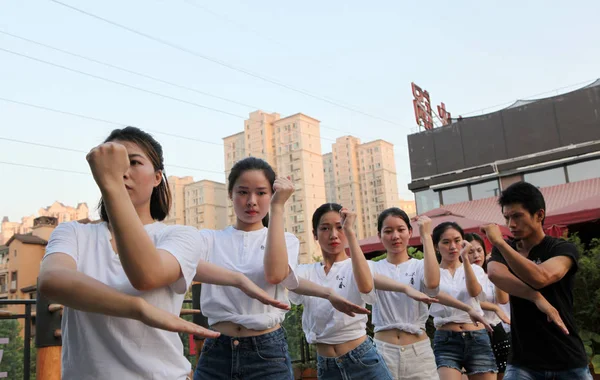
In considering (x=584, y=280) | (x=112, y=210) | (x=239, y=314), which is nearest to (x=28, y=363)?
(x=239, y=314)

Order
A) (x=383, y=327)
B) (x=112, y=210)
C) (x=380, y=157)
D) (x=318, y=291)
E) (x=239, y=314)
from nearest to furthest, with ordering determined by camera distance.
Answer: (x=112, y=210) < (x=239, y=314) < (x=318, y=291) < (x=383, y=327) < (x=380, y=157)

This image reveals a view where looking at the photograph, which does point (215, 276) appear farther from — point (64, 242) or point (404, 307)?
point (404, 307)

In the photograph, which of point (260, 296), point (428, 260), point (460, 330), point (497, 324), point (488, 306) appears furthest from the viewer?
point (497, 324)

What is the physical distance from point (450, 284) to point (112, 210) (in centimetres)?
400

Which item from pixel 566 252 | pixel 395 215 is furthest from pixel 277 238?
pixel 395 215

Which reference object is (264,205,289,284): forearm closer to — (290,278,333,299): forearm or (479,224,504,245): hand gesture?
(290,278,333,299): forearm

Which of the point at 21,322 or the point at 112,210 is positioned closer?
the point at 112,210

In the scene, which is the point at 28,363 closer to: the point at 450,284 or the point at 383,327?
the point at 383,327

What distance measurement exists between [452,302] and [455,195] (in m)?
15.8

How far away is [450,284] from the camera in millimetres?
4676

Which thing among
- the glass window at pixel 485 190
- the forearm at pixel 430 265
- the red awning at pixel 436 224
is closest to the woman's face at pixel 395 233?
the forearm at pixel 430 265

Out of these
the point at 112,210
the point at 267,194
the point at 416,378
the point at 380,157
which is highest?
the point at 380,157

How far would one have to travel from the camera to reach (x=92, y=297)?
126 cm

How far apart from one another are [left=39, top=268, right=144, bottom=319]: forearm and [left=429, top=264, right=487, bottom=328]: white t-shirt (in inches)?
141
